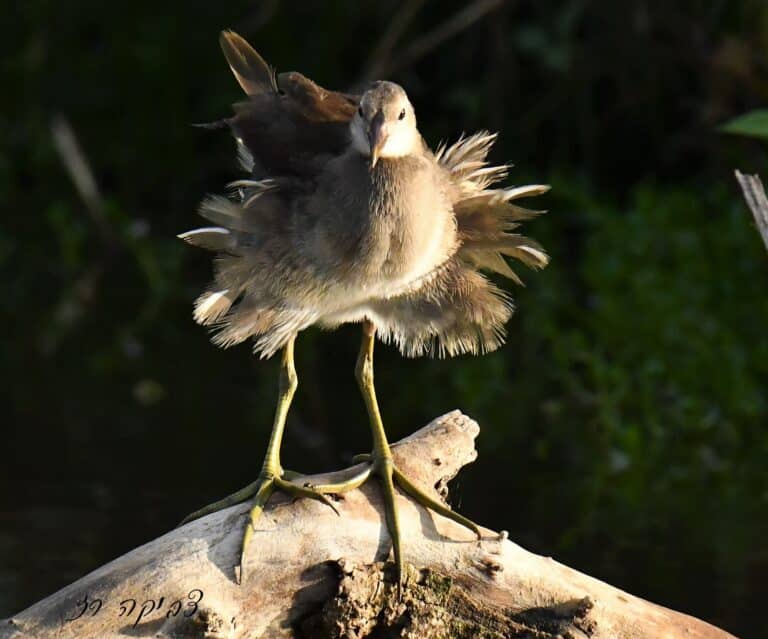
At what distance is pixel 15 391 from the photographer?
6.64m

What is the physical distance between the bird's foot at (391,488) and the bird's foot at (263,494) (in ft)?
0.08

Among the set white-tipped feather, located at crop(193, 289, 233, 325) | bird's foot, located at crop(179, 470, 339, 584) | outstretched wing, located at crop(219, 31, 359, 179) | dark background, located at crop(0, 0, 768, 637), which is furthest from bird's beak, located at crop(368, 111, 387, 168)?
dark background, located at crop(0, 0, 768, 637)

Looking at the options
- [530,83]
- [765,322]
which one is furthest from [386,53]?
[765,322]

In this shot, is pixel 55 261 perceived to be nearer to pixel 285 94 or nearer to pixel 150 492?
pixel 150 492

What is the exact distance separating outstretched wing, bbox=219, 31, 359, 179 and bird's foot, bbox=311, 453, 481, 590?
0.66 metres

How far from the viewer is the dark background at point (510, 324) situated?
5273mm

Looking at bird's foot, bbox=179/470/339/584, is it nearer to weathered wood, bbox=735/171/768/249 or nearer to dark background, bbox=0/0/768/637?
weathered wood, bbox=735/171/768/249

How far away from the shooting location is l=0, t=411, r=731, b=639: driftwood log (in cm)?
301

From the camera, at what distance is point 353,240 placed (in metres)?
3.30

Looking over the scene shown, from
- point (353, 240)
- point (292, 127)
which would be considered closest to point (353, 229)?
point (353, 240)

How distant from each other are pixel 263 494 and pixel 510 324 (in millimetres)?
3903
